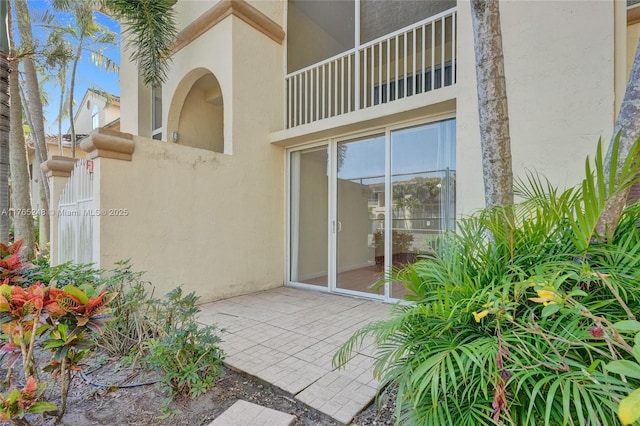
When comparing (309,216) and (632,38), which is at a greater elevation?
(632,38)

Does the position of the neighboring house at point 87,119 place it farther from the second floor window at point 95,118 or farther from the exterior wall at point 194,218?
the exterior wall at point 194,218

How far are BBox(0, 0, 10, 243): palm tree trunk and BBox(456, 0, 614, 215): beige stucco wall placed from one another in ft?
17.3

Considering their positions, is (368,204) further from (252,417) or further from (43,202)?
(43,202)

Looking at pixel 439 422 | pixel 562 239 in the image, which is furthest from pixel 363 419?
pixel 562 239

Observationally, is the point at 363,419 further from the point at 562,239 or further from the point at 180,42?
the point at 180,42

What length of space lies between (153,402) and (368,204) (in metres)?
4.09

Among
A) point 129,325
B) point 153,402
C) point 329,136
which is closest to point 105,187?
point 129,325

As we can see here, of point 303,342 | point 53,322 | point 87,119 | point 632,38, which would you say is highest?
point 87,119

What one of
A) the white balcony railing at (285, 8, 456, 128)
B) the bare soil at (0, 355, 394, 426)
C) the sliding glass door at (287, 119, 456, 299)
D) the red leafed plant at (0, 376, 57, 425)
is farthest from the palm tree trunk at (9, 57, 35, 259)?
the red leafed plant at (0, 376, 57, 425)

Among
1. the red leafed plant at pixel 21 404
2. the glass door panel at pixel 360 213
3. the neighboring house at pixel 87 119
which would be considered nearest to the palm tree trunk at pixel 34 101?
the neighboring house at pixel 87 119

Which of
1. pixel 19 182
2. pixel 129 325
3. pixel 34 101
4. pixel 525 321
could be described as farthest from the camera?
pixel 34 101

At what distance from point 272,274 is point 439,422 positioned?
497cm

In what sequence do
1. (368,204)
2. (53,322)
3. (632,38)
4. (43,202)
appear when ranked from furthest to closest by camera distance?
1. (43,202)
2. (368,204)
3. (632,38)
4. (53,322)

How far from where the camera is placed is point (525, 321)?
5.16 ft
